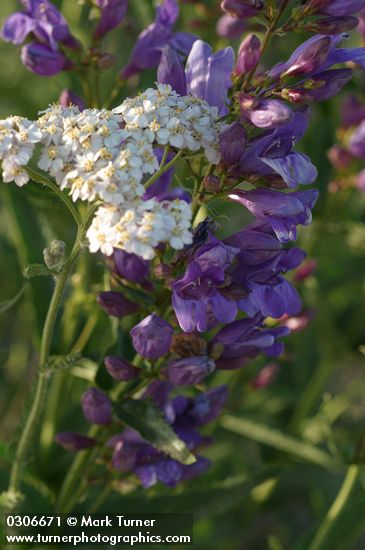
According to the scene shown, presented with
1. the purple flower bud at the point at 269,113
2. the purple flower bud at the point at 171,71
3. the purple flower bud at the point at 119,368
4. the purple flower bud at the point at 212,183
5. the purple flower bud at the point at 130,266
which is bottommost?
the purple flower bud at the point at 119,368

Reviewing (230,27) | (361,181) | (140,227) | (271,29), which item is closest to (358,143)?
(361,181)

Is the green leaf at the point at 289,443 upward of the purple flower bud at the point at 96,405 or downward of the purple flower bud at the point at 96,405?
downward

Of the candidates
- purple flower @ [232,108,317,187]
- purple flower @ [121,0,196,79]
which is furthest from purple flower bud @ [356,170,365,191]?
purple flower @ [232,108,317,187]

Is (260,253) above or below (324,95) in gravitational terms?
below

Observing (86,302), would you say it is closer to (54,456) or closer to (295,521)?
(54,456)

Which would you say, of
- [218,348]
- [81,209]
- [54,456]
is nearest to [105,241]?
[218,348]

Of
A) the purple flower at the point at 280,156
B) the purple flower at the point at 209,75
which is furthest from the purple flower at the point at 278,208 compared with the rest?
the purple flower at the point at 209,75

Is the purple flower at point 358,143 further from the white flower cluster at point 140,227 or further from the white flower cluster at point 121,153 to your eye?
the white flower cluster at point 140,227
